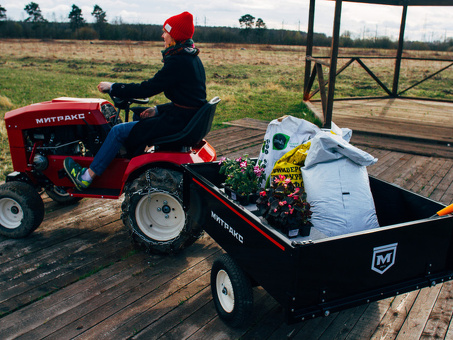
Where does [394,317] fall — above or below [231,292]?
below

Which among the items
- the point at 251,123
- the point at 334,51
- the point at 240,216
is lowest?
the point at 251,123

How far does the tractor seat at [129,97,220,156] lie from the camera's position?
3418 millimetres

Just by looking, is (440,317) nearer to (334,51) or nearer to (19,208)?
(19,208)

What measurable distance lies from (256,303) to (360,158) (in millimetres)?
1213

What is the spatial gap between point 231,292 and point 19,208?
7.59 ft

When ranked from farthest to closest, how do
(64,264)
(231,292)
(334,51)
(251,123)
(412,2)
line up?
(412,2), (251,123), (334,51), (64,264), (231,292)

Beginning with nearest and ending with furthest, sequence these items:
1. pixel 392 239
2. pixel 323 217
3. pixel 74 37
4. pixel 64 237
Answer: pixel 392 239 → pixel 323 217 → pixel 64 237 → pixel 74 37

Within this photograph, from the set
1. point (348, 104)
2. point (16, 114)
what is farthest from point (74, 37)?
point (16, 114)

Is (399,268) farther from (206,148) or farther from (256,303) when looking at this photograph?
(206,148)

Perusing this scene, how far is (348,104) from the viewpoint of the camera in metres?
10.6

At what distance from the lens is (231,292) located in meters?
2.66

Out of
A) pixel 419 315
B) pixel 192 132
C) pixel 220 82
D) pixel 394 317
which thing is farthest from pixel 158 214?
pixel 220 82

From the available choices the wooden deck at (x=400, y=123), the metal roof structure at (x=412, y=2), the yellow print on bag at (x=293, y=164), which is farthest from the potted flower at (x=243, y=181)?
the metal roof structure at (x=412, y=2)

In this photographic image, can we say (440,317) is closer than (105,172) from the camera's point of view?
Yes
